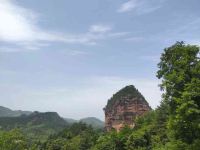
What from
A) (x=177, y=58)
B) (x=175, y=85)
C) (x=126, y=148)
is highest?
(x=177, y=58)

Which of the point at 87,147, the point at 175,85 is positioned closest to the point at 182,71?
the point at 175,85

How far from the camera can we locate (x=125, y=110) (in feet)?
600

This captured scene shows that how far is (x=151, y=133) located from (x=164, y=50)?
59602mm

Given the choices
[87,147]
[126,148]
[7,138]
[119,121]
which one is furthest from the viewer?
[119,121]

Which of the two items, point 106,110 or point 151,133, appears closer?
point 151,133

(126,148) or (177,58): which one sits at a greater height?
(177,58)

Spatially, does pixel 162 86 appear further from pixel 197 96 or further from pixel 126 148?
pixel 126 148

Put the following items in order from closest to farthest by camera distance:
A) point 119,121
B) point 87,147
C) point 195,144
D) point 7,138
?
point 195,144 < point 7,138 < point 87,147 < point 119,121

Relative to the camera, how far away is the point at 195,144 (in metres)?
38.3

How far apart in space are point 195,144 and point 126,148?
196 ft

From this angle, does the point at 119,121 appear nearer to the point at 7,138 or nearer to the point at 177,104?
the point at 7,138

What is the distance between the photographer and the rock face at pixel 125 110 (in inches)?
7141

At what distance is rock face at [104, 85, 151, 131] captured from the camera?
595 feet

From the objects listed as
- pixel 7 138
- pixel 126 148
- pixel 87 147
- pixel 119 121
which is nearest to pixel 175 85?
pixel 7 138
